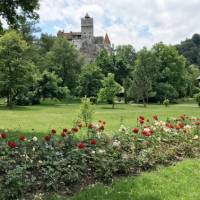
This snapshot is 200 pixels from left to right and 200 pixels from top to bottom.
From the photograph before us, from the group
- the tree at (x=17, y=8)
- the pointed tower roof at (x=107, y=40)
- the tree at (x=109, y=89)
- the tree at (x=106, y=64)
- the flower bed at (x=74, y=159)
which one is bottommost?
the flower bed at (x=74, y=159)

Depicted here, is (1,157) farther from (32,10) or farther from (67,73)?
(67,73)

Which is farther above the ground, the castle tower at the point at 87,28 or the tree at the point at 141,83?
the castle tower at the point at 87,28

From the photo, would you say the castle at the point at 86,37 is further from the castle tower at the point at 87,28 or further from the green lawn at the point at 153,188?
the green lawn at the point at 153,188

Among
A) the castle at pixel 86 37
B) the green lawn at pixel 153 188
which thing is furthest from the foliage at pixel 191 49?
the green lawn at pixel 153 188

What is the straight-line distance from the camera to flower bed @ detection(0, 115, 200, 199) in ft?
17.5

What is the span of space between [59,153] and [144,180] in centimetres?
151

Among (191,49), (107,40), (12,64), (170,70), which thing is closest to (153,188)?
(12,64)

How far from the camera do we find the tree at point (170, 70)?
6478cm

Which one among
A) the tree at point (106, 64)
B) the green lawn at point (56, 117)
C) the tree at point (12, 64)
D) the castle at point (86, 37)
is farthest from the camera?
the castle at point (86, 37)

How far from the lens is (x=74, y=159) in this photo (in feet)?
20.0

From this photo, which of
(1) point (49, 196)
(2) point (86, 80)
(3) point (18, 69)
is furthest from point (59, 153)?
(2) point (86, 80)

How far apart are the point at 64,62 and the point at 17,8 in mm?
59479

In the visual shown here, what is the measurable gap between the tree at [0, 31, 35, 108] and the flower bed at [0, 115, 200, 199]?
33.9m

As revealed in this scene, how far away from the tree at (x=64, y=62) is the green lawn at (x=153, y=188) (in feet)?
209
